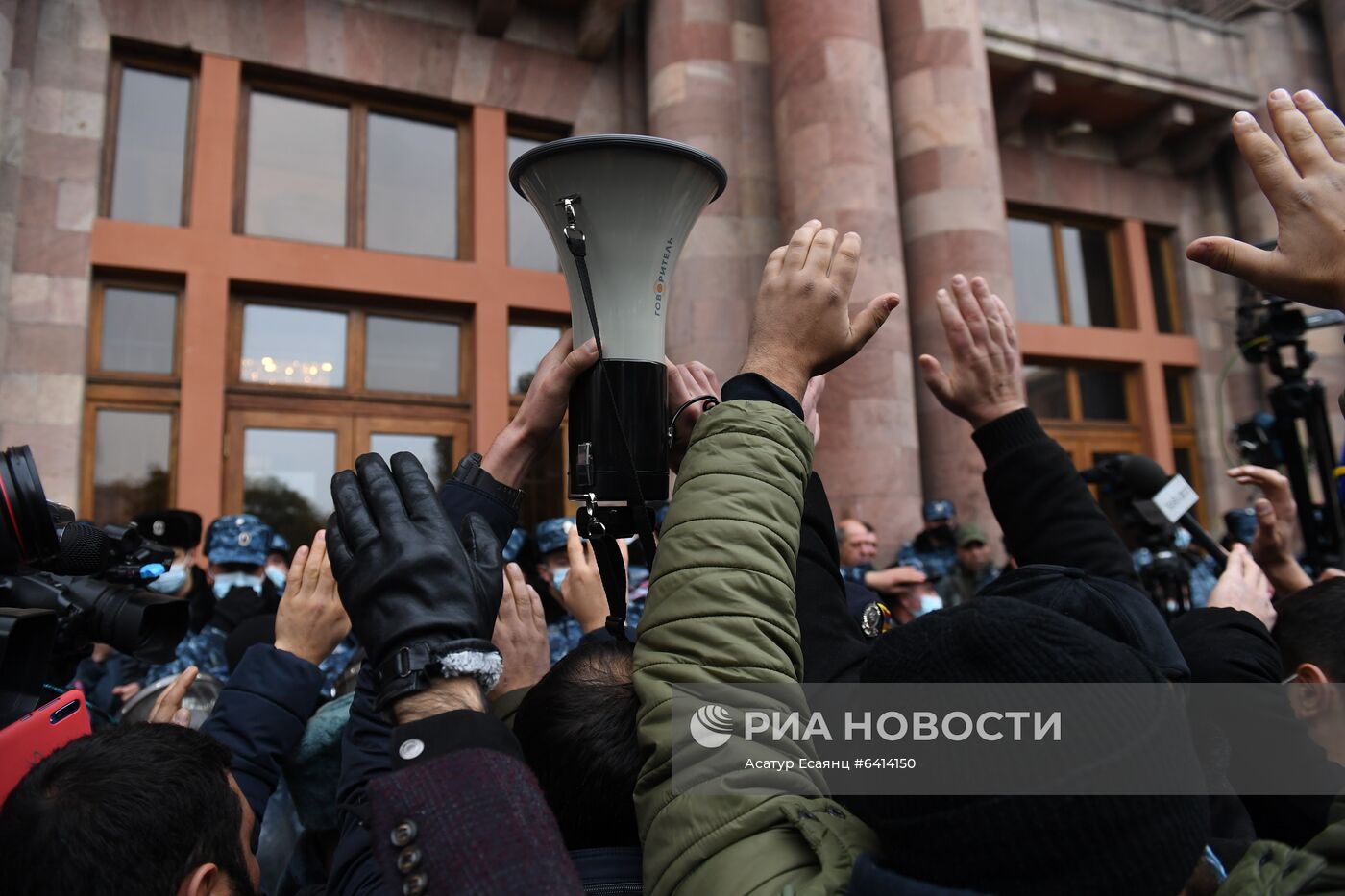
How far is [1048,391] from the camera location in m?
10.2

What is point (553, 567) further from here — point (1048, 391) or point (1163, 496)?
point (1048, 391)

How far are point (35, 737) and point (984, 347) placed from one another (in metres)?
1.79

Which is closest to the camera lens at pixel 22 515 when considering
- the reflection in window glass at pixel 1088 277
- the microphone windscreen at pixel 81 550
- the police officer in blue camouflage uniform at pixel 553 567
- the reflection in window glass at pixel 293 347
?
the microphone windscreen at pixel 81 550

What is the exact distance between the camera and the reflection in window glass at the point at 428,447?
7.41 m

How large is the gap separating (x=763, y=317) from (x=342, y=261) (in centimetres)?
655

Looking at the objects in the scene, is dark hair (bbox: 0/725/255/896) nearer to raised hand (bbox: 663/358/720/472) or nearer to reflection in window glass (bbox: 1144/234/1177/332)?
raised hand (bbox: 663/358/720/472)

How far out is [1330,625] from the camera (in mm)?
1864

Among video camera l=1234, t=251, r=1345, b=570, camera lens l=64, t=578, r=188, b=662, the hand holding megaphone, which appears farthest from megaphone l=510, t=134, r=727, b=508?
video camera l=1234, t=251, r=1345, b=570

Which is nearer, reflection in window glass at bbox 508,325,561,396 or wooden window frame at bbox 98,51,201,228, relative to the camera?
wooden window frame at bbox 98,51,201,228

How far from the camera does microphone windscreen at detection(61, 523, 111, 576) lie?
1889 millimetres

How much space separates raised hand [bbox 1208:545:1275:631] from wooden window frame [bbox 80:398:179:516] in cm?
649

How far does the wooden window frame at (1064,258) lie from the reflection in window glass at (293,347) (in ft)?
24.3

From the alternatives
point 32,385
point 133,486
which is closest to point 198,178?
point 32,385

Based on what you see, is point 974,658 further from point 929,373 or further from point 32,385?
point 32,385
